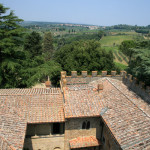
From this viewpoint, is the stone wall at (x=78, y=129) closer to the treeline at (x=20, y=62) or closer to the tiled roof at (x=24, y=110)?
the tiled roof at (x=24, y=110)

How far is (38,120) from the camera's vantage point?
13336 mm

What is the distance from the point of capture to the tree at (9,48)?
62.3 ft

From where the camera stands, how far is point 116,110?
1327cm

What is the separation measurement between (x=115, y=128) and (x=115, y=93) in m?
4.77

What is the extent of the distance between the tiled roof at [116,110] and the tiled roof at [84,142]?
2718 millimetres

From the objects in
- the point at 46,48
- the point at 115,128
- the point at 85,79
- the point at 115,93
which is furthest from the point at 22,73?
the point at 46,48

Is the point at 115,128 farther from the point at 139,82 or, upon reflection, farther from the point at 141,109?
the point at 139,82

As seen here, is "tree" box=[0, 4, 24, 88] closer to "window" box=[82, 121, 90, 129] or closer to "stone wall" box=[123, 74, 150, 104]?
"window" box=[82, 121, 90, 129]

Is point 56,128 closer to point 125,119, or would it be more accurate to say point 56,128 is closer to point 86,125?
point 86,125

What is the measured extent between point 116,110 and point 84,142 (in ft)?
14.0

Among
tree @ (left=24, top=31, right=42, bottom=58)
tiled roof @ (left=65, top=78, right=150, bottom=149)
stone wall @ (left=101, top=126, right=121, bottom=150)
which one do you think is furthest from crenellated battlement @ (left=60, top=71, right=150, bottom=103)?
tree @ (left=24, top=31, right=42, bottom=58)

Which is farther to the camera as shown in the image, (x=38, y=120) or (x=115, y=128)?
(x=38, y=120)

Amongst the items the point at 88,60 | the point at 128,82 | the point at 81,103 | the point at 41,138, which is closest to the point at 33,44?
the point at 88,60

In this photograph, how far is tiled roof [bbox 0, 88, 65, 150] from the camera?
1121 cm
